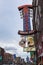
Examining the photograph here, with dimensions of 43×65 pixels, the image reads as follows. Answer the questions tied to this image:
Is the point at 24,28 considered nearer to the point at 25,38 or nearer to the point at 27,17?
the point at 27,17

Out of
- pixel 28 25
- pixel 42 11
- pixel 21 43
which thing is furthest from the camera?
pixel 21 43

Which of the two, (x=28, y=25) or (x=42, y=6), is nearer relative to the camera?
(x=28, y=25)

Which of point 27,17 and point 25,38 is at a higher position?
point 27,17

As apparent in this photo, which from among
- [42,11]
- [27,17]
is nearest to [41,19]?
[42,11]

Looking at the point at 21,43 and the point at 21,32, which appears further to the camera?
the point at 21,43

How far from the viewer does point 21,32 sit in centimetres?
5003

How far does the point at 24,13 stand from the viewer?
49.6 m

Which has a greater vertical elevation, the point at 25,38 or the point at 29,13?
the point at 29,13

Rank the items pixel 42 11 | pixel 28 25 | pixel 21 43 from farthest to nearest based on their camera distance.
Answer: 1. pixel 21 43
2. pixel 42 11
3. pixel 28 25

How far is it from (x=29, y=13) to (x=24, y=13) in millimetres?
1061

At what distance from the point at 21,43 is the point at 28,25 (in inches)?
346

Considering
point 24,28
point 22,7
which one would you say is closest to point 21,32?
point 24,28

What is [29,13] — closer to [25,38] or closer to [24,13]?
[24,13]

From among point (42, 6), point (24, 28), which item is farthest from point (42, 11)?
point (24, 28)
